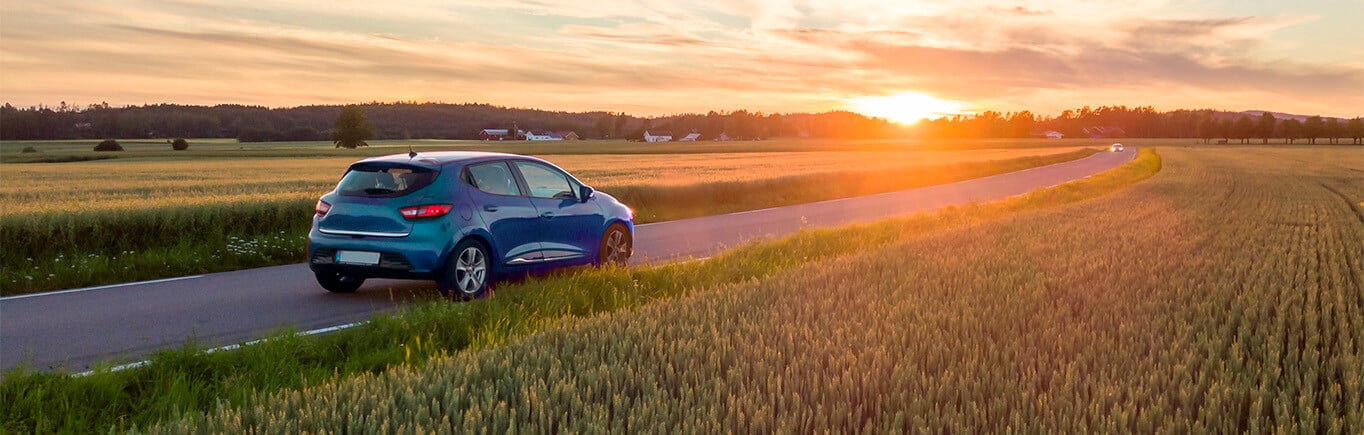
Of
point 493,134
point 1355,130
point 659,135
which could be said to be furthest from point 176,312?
point 1355,130

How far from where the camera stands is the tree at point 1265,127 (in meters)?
191

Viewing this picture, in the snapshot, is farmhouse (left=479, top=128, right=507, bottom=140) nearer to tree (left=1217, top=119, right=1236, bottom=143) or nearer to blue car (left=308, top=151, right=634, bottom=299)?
blue car (left=308, top=151, right=634, bottom=299)

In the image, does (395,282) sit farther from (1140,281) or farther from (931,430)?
(931,430)

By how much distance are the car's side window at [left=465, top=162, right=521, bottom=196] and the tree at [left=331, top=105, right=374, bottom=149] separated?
278 feet

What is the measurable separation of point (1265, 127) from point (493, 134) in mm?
153903

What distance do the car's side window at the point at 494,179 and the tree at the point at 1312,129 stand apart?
8310 inches

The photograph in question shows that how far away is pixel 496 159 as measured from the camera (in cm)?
1119

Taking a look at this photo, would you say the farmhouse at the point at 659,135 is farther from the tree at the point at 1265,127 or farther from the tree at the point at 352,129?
the tree at the point at 1265,127

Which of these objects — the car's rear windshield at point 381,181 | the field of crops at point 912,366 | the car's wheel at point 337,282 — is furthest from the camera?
the car's wheel at point 337,282

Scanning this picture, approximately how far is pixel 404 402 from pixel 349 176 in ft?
25.0

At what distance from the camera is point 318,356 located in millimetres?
7148

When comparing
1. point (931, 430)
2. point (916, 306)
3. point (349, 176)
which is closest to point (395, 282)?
point (349, 176)

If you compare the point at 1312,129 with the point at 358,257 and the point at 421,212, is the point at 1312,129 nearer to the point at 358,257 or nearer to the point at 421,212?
the point at 421,212

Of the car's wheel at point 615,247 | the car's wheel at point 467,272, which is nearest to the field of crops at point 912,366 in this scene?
Result: the car's wheel at point 467,272
